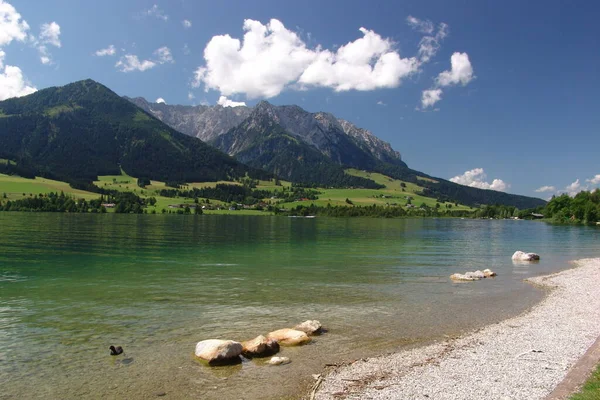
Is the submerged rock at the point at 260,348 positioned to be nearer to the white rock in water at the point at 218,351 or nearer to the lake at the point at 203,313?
the white rock in water at the point at 218,351

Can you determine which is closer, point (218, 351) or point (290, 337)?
point (218, 351)

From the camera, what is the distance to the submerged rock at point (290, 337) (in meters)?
21.3

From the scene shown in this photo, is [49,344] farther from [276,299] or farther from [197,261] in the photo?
[197,261]

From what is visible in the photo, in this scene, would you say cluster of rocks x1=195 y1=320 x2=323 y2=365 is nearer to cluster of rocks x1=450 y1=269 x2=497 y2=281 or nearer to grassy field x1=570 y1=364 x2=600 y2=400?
grassy field x1=570 y1=364 x2=600 y2=400

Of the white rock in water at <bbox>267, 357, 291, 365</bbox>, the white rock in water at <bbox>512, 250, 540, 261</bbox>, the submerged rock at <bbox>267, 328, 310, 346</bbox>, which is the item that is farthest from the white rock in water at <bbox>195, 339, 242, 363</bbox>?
the white rock in water at <bbox>512, 250, 540, 261</bbox>

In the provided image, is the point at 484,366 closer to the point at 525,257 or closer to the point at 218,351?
the point at 218,351

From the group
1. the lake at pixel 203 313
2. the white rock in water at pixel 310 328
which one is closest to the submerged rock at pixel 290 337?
the lake at pixel 203 313

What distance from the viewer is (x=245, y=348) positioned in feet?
64.6

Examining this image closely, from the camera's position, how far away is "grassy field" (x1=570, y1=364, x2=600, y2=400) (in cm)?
1251

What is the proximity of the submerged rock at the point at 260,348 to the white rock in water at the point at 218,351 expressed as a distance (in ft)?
1.37

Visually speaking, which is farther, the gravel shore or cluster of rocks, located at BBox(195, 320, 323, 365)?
cluster of rocks, located at BBox(195, 320, 323, 365)

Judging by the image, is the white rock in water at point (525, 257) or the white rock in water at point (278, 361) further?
the white rock in water at point (525, 257)

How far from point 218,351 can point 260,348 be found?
2076 millimetres

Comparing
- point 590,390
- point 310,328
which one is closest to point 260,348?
point 310,328
